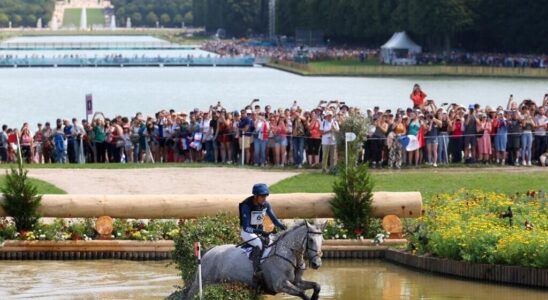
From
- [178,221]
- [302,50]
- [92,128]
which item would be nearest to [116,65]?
[302,50]

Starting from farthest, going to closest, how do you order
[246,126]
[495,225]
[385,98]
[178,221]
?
[385,98], [246,126], [178,221], [495,225]

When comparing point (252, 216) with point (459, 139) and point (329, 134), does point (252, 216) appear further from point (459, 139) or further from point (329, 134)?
point (459, 139)

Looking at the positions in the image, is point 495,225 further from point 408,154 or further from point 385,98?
point 385,98

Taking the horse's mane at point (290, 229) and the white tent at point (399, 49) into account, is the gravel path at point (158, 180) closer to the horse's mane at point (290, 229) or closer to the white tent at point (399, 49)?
the horse's mane at point (290, 229)

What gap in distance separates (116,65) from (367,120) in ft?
356

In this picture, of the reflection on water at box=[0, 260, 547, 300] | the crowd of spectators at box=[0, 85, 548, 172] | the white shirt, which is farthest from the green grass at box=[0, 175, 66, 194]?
the white shirt

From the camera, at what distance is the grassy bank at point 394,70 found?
323 feet

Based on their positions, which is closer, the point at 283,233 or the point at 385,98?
the point at 283,233

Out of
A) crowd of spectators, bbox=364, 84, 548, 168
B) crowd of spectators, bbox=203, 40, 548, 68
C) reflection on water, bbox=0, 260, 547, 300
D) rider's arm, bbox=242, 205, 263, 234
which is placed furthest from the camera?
crowd of spectators, bbox=203, 40, 548, 68

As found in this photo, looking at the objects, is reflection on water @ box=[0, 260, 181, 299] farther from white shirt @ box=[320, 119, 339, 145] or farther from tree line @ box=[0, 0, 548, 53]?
tree line @ box=[0, 0, 548, 53]

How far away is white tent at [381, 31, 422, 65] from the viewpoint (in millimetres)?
119875

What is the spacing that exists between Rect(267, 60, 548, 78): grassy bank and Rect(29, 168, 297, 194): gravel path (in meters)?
64.0

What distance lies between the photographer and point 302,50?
140 meters

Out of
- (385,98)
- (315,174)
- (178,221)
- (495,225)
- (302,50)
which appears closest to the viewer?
(495,225)
